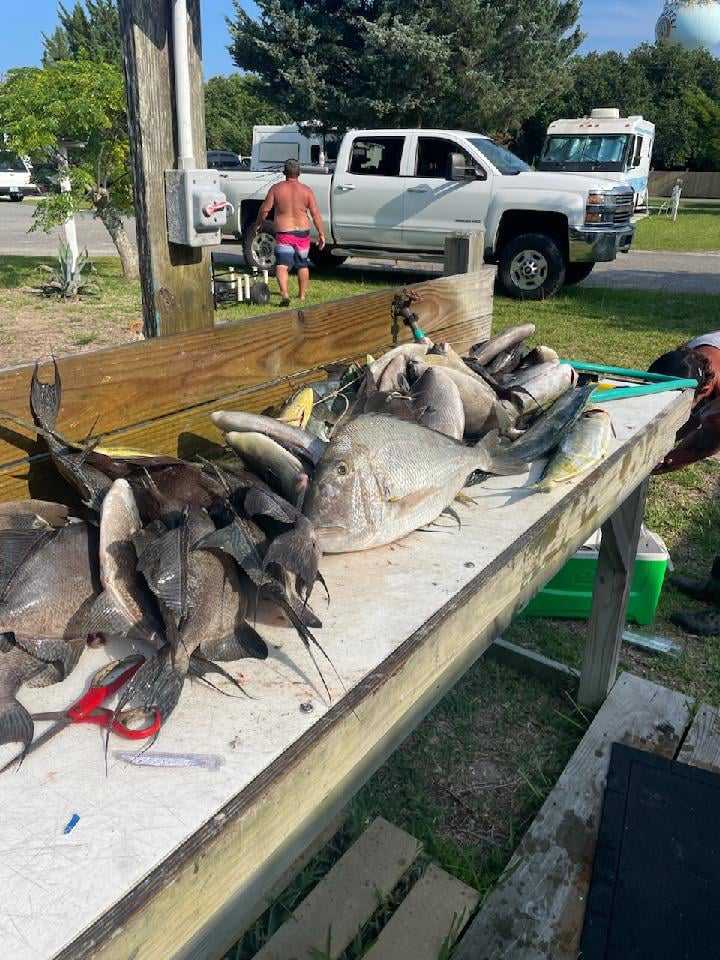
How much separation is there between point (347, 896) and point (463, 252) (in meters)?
2.45

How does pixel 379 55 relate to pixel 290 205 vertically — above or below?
above

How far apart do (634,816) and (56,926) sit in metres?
2.10

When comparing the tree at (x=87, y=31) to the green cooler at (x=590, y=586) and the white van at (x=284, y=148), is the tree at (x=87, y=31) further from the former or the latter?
the green cooler at (x=590, y=586)

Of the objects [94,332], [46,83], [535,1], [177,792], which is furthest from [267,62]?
[177,792]

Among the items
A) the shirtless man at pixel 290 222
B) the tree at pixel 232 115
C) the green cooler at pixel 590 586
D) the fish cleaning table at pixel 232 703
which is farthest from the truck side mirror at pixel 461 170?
the tree at pixel 232 115

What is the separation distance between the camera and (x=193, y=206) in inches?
74.0

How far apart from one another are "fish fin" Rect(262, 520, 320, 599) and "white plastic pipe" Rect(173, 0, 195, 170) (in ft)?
3.79

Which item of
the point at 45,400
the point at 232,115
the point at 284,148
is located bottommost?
the point at 45,400

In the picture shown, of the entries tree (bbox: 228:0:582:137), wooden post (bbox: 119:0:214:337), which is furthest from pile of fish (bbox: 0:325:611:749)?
tree (bbox: 228:0:582:137)

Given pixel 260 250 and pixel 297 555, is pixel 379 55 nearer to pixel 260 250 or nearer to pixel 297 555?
pixel 260 250

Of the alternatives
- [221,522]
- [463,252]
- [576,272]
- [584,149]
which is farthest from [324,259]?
[221,522]

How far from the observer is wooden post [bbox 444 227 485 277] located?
3.12 metres

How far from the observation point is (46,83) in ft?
29.8

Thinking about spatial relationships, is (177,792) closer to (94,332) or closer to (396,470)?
(396,470)
